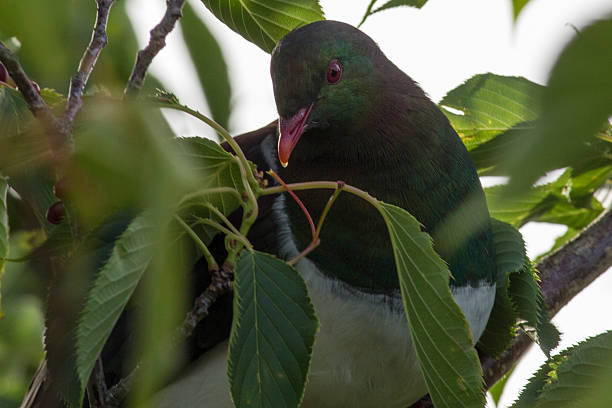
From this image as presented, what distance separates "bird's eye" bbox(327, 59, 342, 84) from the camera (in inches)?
88.0

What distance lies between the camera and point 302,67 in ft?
7.09

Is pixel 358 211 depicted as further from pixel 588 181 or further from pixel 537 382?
pixel 588 181

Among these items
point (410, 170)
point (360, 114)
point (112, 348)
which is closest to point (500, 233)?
point (410, 170)

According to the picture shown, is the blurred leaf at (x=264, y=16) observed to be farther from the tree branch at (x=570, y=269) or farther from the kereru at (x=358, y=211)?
the tree branch at (x=570, y=269)

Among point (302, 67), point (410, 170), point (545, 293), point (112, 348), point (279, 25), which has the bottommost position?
point (112, 348)

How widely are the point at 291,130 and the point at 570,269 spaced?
123cm

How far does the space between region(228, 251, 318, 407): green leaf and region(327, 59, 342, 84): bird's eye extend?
3.37 ft

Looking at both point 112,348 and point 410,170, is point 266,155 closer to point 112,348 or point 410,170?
point 410,170

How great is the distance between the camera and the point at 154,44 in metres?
1.25

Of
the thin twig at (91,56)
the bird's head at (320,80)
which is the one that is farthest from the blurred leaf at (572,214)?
the thin twig at (91,56)

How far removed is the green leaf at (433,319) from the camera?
128cm

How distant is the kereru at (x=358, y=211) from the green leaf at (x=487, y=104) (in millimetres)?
77

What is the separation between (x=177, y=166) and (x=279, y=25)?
1442 millimetres

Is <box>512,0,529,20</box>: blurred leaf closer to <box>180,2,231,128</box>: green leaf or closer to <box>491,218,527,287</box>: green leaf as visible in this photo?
<box>180,2,231,128</box>: green leaf
